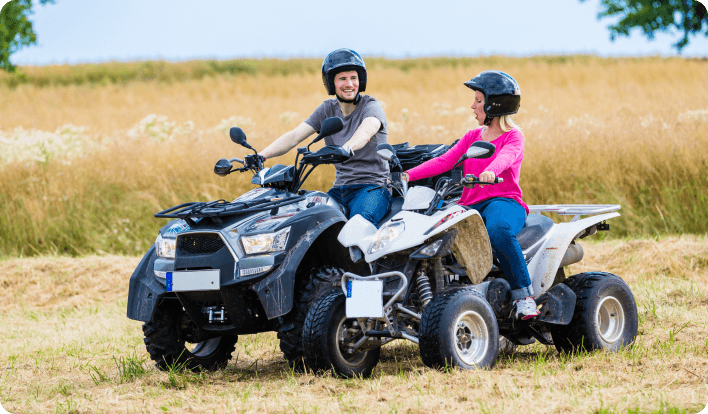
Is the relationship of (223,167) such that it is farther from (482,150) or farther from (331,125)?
(482,150)

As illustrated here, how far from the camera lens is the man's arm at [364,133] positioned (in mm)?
5336

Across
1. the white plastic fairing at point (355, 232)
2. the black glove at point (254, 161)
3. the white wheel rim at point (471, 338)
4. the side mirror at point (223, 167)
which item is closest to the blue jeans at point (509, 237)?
the white wheel rim at point (471, 338)

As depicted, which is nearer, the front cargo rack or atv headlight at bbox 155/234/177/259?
the front cargo rack

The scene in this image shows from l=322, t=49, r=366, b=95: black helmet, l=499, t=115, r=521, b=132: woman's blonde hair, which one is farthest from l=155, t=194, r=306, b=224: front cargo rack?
l=499, t=115, r=521, b=132: woman's blonde hair

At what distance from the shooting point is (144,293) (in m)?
4.92

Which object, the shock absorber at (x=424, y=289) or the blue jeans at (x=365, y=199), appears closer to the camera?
the shock absorber at (x=424, y=289)

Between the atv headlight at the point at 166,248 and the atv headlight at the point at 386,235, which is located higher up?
the atv headlight at the point at 386,235

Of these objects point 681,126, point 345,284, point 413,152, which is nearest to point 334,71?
point 413,152

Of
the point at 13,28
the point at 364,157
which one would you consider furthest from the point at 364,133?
the point at 13,28

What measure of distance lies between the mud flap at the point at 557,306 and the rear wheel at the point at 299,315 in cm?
137

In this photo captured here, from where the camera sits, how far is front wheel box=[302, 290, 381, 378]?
4.38 metres

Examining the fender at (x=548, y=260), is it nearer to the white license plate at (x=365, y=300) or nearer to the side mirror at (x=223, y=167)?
the white license plate at (x=365, y=300)

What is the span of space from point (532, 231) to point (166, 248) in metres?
2.47

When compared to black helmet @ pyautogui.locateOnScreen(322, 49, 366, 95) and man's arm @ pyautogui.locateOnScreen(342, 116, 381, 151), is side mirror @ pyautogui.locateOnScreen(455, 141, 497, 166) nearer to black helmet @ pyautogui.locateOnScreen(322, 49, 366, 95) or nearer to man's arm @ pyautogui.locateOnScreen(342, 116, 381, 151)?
man's arm @ pyautogui.locateOnScreen(342, 116, 381, 151)
